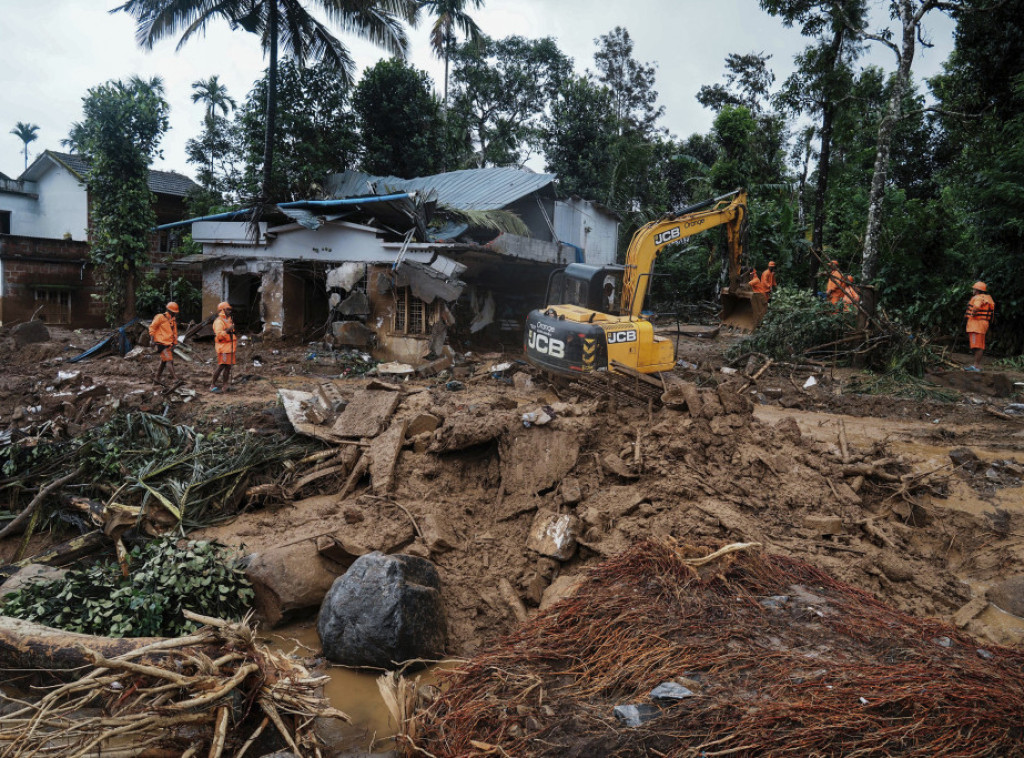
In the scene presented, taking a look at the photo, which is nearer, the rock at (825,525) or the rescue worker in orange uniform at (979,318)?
the rock at (825,525)

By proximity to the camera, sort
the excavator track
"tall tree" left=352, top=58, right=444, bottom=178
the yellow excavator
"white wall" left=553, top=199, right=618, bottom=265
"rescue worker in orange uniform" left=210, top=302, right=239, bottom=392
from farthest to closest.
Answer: "tall tree" left=352, top=58, right=444, bottom=178 < "white wall" left=553, top=199, right=618, bottom=265 < "rescue worker in orange uniform" left=210, top=302, right=239, bottom=392 < the yellow excavator < the excavator track

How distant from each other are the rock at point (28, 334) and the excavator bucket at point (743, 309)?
15.3 meters

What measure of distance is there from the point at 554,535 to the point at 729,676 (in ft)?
Result: 7.84

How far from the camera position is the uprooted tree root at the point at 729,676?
2.95 meters

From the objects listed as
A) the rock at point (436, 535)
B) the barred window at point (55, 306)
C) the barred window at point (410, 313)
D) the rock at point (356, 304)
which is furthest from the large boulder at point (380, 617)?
the barred window at point (55, 306)

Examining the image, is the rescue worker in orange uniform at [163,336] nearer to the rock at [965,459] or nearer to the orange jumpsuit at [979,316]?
the rock at [965,459]

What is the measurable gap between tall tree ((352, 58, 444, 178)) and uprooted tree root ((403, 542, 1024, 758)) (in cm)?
1999

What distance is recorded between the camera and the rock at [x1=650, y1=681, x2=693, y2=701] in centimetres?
323

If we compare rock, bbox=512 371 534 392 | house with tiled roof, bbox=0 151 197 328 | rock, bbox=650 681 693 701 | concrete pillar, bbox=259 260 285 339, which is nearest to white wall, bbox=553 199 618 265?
concrete pillar, bbox=259 260 285 339

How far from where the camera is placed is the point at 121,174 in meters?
16.3

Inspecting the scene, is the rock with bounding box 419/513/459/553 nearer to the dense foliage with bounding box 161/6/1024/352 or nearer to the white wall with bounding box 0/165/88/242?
the dense foliage with bounding box 161/6/1024/352

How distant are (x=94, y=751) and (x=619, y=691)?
2.51 m

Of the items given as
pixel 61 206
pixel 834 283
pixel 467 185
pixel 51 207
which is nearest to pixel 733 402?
pixel 834 283

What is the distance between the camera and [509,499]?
20.7 feet
